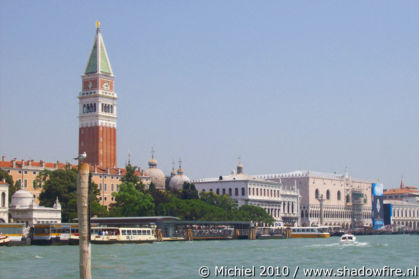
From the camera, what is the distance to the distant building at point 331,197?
126 m

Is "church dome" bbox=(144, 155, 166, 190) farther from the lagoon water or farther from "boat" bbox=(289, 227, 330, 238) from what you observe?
the lagoon water

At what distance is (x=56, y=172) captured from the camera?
7762 centimetres

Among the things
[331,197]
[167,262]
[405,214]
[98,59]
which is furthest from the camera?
[405,214]

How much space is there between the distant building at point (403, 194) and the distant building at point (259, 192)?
5268cm

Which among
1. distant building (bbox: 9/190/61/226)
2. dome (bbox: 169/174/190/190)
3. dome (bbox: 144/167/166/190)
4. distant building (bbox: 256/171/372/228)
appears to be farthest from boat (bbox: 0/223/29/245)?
distant building (bbox: 256/171/372/228)

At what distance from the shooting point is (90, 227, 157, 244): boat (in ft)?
204

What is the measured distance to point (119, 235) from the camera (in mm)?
64062

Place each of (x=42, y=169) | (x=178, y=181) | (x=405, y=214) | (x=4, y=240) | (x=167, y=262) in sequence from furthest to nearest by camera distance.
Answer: (x=405, y=214), (x=178, y=181), (x=42, y=169), (x=4, y=240), (x=167, y=262)

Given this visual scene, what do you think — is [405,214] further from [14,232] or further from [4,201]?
[14,232]

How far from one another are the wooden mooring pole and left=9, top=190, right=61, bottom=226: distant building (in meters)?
50.6

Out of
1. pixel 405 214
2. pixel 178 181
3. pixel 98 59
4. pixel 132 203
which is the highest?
pixel 98 59

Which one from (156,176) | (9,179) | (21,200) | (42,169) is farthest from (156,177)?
(21,200)

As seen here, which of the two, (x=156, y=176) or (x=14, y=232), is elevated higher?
(x=156, y=176)

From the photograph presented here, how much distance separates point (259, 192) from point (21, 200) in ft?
151
